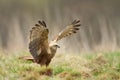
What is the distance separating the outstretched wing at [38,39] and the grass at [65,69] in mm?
312

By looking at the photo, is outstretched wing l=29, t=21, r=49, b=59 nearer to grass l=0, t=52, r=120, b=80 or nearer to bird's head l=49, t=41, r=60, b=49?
bird's head l=49, t=41, r=60, b=49

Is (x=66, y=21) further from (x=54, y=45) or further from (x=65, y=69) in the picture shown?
(x=54, y=45)

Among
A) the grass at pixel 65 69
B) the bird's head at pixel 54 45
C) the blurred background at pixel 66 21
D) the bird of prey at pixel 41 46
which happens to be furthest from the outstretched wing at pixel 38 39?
the blurred background at pixel 66 21

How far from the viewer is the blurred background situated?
16.7 metres

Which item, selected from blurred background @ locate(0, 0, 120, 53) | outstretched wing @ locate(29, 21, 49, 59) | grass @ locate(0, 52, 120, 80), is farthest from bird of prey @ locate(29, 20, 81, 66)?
blurred background @ locate(0, 0, 120, 53)

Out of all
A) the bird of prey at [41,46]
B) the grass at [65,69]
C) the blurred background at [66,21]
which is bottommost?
the grass at [65,69]

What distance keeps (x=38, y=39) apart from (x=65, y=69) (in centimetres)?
84

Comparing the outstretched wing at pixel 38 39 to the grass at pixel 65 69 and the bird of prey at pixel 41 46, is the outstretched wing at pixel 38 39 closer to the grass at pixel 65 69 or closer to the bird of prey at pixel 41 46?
the bird of prey at pixel 41 46

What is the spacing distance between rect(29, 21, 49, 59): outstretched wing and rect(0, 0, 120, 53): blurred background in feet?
8.43

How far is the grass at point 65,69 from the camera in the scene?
1187 centimetres

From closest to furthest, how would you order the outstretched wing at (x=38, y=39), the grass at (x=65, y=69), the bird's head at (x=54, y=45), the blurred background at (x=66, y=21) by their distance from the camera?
the grass at (x=65, y=69)
the outstretched wing at (x=38, y=39)
the bird's head at (x=54, y=45)
the blurred background at (x=66, y=21)

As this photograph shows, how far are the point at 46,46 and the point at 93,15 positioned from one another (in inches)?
357

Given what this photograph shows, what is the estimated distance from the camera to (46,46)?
40.5 feet

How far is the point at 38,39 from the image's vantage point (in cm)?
1223
